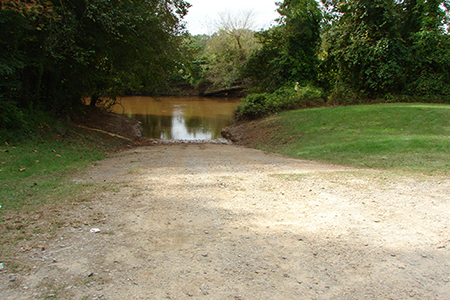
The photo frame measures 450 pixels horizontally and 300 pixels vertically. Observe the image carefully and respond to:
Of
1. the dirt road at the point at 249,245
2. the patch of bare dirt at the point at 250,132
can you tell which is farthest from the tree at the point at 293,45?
the dirt road at the point at 249,245

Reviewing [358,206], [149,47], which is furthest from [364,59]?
[358,206]

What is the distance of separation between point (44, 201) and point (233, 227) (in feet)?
10.0

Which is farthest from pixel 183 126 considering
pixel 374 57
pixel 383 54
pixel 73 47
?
pixel 73 47

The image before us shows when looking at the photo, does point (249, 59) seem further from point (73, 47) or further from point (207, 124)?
point (73, 47)

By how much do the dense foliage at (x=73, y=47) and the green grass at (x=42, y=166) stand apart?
4.65 feet

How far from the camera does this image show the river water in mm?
25016

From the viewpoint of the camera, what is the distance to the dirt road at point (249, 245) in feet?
9.60

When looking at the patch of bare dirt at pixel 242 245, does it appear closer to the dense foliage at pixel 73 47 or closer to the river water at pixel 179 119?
the dense foliage at pixel 73 47

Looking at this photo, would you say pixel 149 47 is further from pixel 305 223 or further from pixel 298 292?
pixel 298 292

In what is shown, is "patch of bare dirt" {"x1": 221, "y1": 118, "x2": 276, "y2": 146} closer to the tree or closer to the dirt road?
the tree

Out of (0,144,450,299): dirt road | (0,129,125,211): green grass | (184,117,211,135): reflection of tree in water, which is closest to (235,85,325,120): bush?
(184,117,211,135): reflection of tree in water

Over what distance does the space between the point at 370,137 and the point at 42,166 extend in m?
11.5

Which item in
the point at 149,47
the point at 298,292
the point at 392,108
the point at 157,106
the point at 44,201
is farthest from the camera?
the point at 157,106

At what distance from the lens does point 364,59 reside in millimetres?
20734
